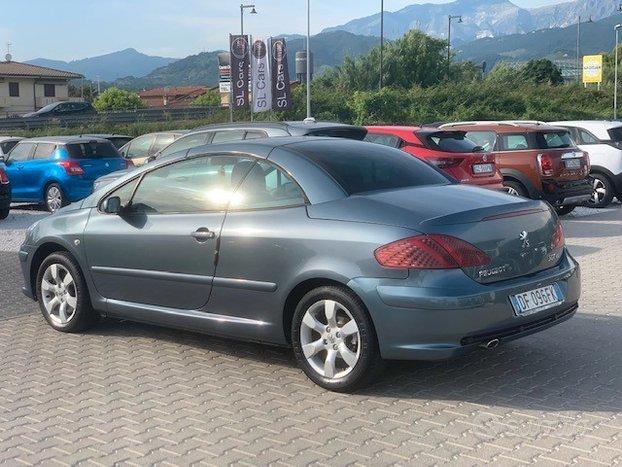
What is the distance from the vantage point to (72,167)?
689 inches

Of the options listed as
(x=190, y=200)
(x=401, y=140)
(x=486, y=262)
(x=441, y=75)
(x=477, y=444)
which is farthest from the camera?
(x=441, y=75)

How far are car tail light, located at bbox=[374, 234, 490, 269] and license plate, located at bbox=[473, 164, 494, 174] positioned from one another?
25.2 feet

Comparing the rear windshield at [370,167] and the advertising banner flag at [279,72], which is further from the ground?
the advertising banner flag at [279,72]

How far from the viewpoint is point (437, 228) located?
16.6 ft

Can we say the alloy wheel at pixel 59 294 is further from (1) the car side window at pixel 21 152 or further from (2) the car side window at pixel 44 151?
(1) the car side window at pixel 21 152

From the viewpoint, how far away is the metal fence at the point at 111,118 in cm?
4500

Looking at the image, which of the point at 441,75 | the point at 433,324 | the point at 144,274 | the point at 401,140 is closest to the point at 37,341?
the point at 144,274

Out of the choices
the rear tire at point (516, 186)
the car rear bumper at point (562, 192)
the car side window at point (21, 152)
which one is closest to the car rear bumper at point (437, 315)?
the car rear bumper at point (562, 192)

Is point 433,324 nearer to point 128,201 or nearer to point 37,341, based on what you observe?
point 128,201

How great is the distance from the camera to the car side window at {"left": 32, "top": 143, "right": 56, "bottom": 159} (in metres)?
17.9

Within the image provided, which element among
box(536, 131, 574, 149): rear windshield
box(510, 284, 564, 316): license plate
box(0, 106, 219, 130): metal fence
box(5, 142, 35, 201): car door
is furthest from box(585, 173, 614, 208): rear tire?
box(0, 106, 219, 130): metal fence

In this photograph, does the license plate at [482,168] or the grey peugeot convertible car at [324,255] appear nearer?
the grey peugeot convertible car at [324,255]

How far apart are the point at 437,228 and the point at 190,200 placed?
1958 millimetres

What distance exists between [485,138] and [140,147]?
780cm
